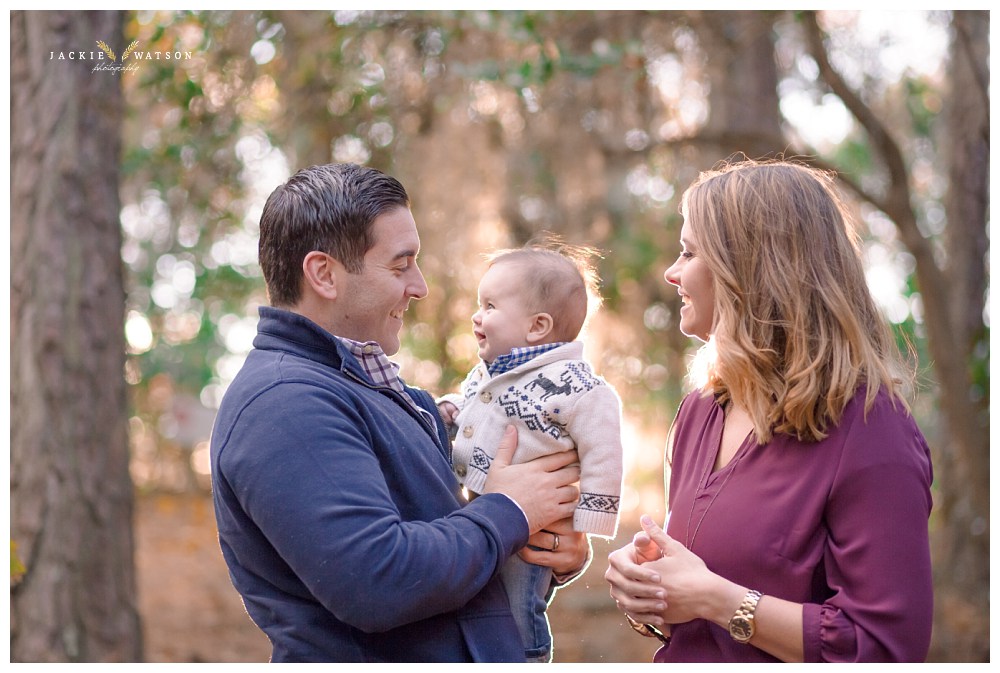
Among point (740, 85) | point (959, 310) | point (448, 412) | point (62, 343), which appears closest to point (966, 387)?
point (959, 310)

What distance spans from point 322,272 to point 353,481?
553 millimetres

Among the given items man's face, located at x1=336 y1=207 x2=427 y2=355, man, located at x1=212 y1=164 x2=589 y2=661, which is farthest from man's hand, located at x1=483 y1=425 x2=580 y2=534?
man's face, located at x1=336 y1=207 x2=427 y2=355

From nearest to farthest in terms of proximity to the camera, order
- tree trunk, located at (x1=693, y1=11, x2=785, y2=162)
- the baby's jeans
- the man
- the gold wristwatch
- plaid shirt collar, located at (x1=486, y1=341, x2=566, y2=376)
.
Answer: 1. the man
2. the gold wristwatch
3. the baby's jeans
4. plaid shirt collar, located at (x1=486, y1=341, x2=566, y2=376)
5. tree trunk, located at (x1=693, y1=11, x2=785, y2=162)

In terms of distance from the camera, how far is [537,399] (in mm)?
2586

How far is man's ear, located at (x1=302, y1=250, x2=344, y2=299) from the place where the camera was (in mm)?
2264

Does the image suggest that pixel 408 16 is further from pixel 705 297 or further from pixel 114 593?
pixel 705 297

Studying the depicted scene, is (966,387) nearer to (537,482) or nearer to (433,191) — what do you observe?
(433,191)

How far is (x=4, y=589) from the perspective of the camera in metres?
3.99

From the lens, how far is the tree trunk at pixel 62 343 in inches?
166

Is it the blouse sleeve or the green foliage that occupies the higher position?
the green foliage

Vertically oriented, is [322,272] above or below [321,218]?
below

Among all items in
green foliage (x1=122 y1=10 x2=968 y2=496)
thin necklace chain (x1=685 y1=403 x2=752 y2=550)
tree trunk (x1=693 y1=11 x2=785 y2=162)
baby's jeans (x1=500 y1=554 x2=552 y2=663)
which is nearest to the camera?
thin necklace chain (x1=685 y1=403 x2=752 y2=550)

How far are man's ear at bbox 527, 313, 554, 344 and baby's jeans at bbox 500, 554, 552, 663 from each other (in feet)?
1.93

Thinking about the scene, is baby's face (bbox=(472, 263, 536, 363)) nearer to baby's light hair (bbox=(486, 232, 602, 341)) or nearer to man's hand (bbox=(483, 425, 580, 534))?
baby's light hair (bbox=(486, 232, 602, 341))
